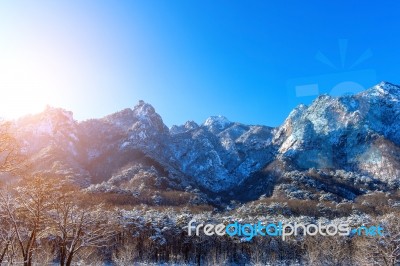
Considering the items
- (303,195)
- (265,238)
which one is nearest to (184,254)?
(265,238)

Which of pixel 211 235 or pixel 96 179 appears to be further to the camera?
pixel 96 179

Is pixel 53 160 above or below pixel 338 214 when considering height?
above

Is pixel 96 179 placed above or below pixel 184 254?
above

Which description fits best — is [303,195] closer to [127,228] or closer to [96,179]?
[96,179]

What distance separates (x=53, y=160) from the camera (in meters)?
186

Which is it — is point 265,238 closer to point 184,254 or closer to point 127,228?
point 184,254

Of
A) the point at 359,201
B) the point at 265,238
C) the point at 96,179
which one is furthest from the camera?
the point at 96,179

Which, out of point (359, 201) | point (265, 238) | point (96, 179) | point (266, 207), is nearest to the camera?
point (265, 238)

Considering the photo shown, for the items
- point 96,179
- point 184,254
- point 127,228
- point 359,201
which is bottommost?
point 184,254

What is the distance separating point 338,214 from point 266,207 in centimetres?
2816

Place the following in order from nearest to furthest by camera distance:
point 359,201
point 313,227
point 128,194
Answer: point 313,227
point 128,194
point 359,201

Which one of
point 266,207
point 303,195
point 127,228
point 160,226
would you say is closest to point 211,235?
point 160,226

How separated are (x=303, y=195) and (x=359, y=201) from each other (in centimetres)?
2635

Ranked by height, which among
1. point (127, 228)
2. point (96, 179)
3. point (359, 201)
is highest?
point (96, 179)
